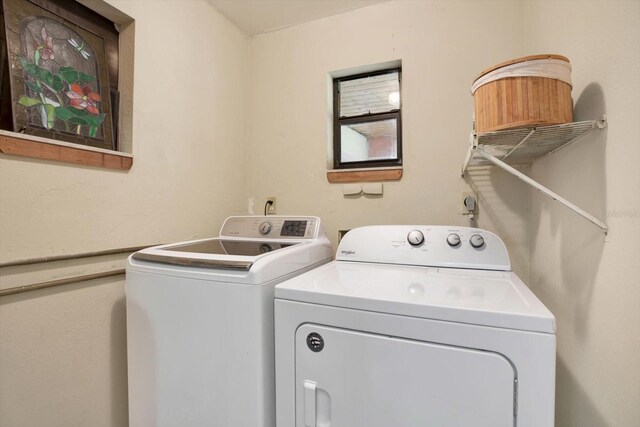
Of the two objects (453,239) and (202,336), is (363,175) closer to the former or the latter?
(453,239)

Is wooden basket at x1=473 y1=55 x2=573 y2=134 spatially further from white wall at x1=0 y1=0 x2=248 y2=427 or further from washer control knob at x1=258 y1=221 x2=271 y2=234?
white wall at x1=0 y1=0 x2=248 y2=427

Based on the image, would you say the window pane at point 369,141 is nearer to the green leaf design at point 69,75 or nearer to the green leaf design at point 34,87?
the green leaf design at point 69,75

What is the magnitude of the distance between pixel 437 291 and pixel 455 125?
1.08 m

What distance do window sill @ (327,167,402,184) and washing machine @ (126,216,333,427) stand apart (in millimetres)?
749

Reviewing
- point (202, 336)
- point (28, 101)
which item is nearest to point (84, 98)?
point (28, 101)

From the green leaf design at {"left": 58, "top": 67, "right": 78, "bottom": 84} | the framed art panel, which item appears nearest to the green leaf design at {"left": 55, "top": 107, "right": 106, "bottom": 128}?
the framed art panel

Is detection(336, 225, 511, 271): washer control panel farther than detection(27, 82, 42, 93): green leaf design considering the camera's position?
Yes

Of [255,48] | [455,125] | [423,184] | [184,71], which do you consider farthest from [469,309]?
[255,48]

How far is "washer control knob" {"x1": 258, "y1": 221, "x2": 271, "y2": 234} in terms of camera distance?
159cm

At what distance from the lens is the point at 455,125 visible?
161 centimetres

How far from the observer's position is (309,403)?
2.91ft

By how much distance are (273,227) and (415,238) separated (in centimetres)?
73

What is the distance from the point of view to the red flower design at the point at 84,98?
122cm

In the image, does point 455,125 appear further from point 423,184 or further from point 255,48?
point 255,48
